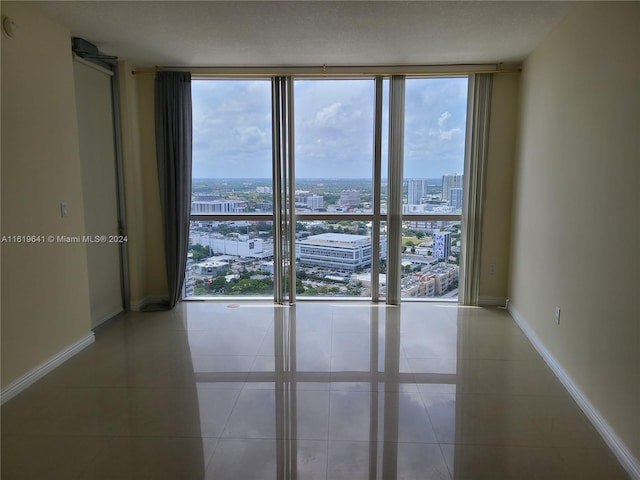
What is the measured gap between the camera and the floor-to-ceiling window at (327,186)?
4641 millimetres

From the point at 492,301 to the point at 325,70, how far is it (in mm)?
3029

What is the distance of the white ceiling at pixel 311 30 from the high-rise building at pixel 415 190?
1.19 metres

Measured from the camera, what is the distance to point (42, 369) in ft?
10.1

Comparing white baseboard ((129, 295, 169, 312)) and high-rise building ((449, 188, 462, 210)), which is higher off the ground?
high-rise building ((449, 188, 462, 210))

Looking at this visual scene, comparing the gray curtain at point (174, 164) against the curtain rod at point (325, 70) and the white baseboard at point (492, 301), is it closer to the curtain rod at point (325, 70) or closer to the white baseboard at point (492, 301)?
the curtain rod at point (325, 70)

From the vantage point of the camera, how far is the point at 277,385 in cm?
296

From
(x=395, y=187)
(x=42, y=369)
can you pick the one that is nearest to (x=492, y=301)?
(x=395, y=187)

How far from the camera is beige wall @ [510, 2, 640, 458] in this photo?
2.17 m

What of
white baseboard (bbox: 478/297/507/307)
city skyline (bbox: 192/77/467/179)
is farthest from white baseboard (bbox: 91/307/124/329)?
white baseboard (bbox: 478/297/507/307)

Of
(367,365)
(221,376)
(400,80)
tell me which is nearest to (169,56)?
(400,80)

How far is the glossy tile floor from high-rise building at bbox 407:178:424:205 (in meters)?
1.43

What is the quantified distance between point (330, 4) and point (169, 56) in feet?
6.25

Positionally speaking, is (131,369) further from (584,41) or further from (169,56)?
(584,41)

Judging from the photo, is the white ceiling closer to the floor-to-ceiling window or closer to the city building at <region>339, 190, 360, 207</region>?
the floor-to-ceiling window
